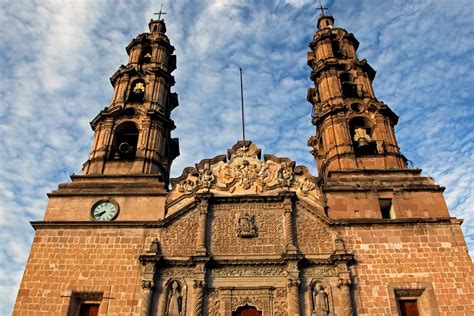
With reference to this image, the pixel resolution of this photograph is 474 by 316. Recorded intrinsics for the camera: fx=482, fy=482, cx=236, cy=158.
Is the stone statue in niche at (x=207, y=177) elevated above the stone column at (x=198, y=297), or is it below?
above

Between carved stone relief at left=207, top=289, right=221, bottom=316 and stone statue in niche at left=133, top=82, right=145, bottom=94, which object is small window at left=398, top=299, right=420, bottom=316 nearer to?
carved stone relief at left=207, top=289, right=221, bottom=316

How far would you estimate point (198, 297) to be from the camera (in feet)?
53.3

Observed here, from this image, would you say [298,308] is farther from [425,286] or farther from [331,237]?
[425,286]

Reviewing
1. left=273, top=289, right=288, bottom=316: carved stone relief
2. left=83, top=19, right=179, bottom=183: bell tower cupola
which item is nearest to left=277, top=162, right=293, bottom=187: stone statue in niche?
left=273, top=289, right=288, bottom=316: carved stone relief

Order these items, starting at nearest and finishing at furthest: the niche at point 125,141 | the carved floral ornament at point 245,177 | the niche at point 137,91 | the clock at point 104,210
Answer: the clock at point 104,210 → the carved floral ornament at point 245,177 → the niche at point 125,141 → the niche at point 137,91

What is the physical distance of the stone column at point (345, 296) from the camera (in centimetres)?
1585

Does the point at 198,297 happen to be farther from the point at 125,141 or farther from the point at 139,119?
the point at 139,119

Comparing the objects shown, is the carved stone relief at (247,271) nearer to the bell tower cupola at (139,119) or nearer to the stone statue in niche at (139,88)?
the bell tower cupola at (139,119)

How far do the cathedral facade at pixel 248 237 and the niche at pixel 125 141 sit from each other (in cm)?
14

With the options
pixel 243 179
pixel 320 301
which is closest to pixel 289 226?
pixel 243 179

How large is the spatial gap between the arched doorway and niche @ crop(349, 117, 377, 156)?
8.76 meters

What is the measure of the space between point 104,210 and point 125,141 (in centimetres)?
463

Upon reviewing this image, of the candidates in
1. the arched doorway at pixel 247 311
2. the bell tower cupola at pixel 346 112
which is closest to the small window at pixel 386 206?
the bell tower cupola at pixel 346 112

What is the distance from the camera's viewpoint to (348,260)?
1698cm
